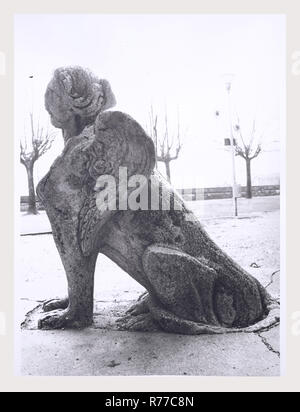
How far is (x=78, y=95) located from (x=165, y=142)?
754 mm

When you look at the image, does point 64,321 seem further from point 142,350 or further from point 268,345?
point 268,345

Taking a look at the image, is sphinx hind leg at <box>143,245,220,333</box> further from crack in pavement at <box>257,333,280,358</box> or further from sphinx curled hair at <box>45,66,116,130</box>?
sphinx curled hair at <box>45,66,116,130</box>

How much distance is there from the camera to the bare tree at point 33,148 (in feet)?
10.4

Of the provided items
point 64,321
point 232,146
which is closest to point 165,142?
point 232,146

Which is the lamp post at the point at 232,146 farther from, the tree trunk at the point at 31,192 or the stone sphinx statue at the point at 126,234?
the tree trunk at the point at 31,192

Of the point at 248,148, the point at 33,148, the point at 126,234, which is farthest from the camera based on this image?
the point at 248,148

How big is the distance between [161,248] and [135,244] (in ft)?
0.48

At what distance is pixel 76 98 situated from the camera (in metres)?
2.73

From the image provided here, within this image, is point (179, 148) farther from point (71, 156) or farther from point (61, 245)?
point (61, 245)

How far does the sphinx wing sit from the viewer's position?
8.48 ft

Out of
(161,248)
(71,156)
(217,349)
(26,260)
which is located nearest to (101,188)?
(71,156)

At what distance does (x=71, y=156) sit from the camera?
8.98 ft

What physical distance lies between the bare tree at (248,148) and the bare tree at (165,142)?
396mm
